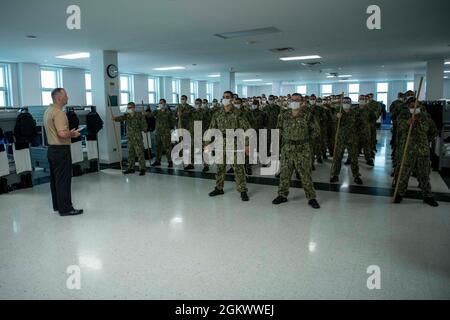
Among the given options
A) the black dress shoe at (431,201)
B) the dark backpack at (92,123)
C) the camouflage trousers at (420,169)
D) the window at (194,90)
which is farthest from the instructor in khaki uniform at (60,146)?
the window at (194,90)

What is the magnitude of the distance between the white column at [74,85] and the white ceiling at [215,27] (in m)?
3.15

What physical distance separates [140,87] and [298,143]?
13369mm

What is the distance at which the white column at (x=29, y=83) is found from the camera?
1202 centimetres

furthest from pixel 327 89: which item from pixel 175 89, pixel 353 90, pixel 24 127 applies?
pixel 24 127

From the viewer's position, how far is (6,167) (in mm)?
6055

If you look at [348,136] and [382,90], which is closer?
[348,136]

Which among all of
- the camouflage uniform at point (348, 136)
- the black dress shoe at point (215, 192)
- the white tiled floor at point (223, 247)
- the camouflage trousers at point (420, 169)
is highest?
the camouflage uniform at point (348, 136)

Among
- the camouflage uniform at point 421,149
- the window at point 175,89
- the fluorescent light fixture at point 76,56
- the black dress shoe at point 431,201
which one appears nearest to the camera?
the camouflage uniform at point 421,149

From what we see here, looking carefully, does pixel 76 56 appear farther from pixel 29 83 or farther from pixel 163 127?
pixel 163 127

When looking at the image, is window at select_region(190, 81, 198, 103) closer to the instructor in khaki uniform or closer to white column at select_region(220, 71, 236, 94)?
white column at select_region(220, 71, 236, 94)

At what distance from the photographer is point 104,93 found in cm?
870

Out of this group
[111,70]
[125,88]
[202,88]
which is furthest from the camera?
[202,88]

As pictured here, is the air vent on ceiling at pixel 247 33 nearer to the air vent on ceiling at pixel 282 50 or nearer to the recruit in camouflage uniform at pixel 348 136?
the recruit in camouflage uniform at pixel 348 136

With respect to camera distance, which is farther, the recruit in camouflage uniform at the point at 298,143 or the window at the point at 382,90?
the window at the point at 382,90
